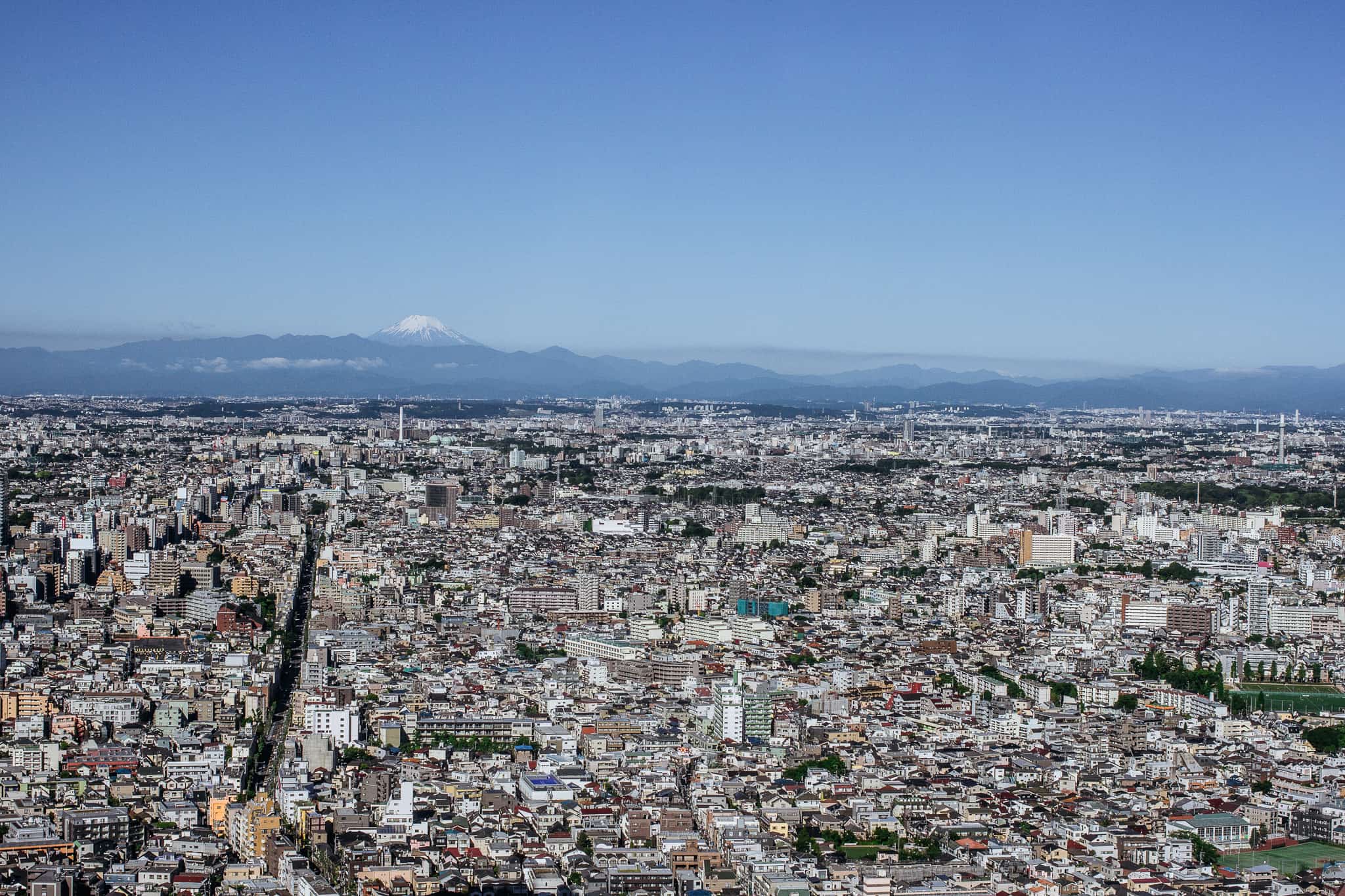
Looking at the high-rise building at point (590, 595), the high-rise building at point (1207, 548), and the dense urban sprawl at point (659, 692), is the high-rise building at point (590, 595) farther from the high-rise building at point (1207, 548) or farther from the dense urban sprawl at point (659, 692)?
the high-rise building at point (1207, 548)

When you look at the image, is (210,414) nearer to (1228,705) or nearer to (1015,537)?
(1015,537)

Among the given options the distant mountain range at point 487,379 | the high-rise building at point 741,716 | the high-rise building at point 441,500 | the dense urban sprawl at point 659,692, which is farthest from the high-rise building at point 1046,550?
the distant mountain range at point 487,379

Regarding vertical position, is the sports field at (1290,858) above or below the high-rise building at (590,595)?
below

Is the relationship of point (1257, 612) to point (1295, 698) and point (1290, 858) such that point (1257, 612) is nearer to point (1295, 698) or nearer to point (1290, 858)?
point (1295, 698)

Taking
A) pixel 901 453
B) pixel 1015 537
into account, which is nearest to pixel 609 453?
pixel 901 453

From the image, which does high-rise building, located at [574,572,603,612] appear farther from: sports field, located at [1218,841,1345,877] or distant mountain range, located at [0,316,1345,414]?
distant mountain range, located at [0,316,1345,414]
